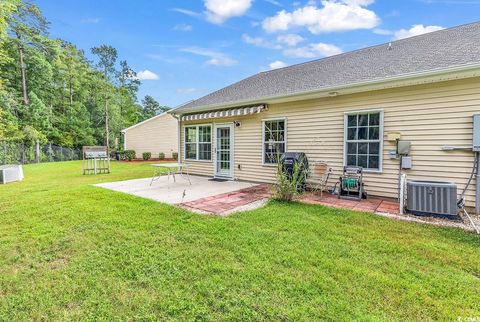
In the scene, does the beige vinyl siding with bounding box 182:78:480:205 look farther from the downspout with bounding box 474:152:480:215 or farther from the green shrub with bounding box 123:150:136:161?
the green shrub with bounding box 123:150:136:161

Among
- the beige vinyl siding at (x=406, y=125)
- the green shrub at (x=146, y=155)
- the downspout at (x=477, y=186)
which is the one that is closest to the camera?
the downspout at (x=477, y=186)

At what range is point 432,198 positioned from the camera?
447 cm

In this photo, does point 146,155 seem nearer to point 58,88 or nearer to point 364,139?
point 58,88

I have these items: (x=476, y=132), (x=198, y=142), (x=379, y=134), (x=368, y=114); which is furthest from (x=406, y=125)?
(x=198, y=142)

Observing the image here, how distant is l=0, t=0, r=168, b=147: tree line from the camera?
19375mm

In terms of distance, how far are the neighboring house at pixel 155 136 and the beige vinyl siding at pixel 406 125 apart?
15.2 metres

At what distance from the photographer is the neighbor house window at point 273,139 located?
301 inches

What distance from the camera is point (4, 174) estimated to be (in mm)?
9078

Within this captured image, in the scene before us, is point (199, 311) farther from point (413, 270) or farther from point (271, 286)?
point (413, 270)

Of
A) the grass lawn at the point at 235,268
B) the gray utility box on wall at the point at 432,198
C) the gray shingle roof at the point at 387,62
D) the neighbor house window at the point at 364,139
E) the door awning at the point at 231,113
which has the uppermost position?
the gray shingle roof at the point at 387,62

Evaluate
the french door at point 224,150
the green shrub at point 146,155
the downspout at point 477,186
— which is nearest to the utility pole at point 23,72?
the green shrub at point 146,155

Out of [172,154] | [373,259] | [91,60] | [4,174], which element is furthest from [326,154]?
[91,60]

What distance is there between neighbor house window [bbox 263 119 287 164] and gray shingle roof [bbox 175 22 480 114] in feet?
3.19

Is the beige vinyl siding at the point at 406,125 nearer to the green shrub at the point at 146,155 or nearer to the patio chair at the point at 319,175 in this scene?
the patio chair at the point at 319,175
